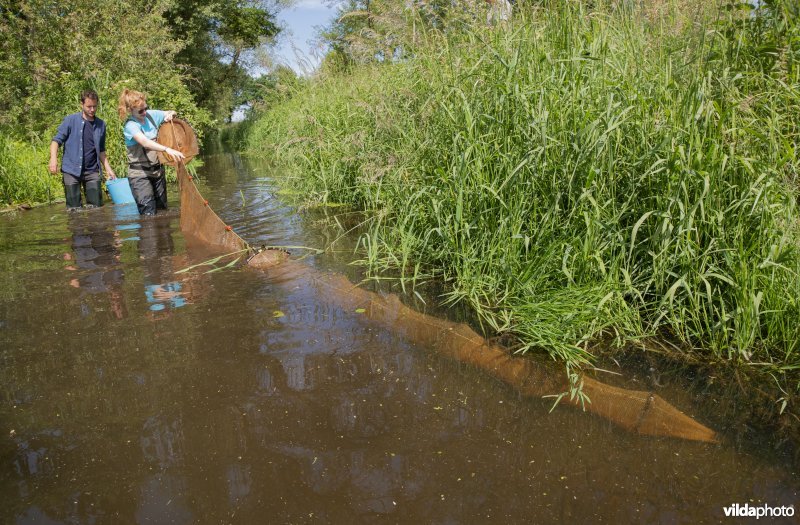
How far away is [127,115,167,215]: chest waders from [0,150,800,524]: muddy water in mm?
3209

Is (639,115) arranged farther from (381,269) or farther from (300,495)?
(300,495)

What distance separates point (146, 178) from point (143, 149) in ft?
1.46

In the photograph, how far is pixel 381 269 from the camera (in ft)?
16.4

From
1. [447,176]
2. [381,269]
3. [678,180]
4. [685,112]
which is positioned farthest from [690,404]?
[381,269]

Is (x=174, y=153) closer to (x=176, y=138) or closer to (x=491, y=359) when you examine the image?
(x=176, y=138)

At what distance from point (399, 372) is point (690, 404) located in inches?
57.3

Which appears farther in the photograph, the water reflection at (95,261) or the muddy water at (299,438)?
the water reflection at (95,261)

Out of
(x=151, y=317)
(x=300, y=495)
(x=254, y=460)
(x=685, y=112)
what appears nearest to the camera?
(x=300, y=495)

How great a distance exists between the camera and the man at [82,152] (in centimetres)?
785

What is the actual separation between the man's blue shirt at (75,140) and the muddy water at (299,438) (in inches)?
176

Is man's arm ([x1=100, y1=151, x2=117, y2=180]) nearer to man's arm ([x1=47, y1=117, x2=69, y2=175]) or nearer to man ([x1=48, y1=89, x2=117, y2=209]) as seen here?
man ([x1=48, y1=89, x2=117, y2=209])

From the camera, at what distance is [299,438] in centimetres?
269

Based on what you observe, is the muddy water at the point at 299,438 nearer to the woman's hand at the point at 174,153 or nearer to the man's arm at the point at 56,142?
the woman's hand at the point at 174,153

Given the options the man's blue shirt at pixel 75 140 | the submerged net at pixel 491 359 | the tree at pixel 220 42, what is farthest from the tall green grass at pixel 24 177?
the tree at pixel 220 42
